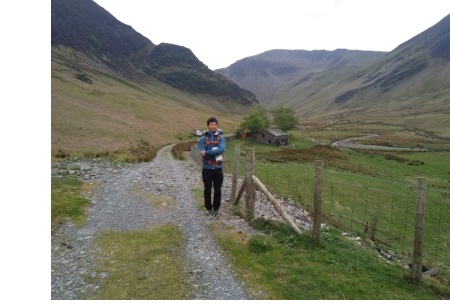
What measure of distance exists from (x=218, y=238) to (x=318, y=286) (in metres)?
4.44

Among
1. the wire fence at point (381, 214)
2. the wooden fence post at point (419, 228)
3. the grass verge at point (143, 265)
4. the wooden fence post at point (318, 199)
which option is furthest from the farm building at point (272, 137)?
the wooden fence post at point (419, 228)

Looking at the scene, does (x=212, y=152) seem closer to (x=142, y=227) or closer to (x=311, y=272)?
(x=142, y=227)

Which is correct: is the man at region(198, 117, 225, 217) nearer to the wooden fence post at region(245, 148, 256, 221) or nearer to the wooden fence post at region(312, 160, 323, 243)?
the wooden fence post at region(245, 148, 256, 221)

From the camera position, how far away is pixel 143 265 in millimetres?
10336

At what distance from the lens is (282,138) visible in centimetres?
9462

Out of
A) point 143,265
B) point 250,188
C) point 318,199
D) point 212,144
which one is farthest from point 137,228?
point 318,199

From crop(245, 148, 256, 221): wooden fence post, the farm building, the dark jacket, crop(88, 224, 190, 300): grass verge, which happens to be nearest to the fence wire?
crop(245, 148, 256, 221): wooden fence post

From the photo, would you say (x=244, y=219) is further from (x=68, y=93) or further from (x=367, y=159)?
(x=68, y=93)

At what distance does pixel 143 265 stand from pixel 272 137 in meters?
86.0

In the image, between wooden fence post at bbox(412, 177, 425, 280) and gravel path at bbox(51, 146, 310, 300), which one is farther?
wooden fence post at bbox(412, 177, 425, 280)

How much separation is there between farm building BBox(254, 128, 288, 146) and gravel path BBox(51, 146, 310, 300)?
70749 millimetres

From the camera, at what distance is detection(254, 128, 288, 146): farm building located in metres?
93.6

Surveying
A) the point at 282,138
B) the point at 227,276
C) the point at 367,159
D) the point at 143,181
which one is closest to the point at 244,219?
the point at 227,276
